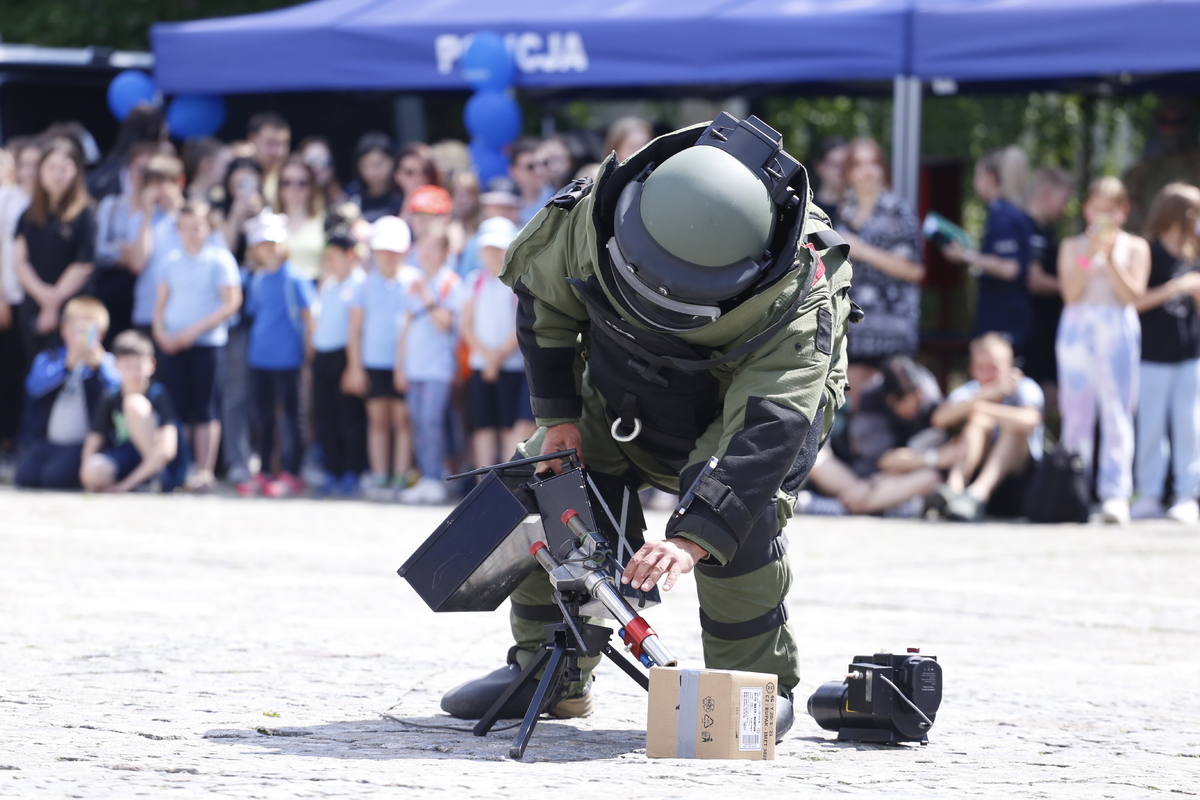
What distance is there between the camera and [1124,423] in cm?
935

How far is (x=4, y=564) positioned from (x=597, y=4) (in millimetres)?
5611

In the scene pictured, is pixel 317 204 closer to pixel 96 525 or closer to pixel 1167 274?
pixel 96 525

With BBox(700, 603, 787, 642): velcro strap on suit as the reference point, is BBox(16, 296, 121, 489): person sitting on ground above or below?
above

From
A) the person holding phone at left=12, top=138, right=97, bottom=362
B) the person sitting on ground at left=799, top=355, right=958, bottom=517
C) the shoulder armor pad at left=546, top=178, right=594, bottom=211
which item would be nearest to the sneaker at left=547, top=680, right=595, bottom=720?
the shoulder armor pad at left=546, top=178, right=594, bottom=211

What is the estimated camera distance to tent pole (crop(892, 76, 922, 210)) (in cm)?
1014

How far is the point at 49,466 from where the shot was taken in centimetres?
1033

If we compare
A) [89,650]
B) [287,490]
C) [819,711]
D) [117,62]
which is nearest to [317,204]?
[287,490]

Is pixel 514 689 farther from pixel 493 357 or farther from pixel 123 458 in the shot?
pixel 123 458

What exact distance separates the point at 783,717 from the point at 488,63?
733cm

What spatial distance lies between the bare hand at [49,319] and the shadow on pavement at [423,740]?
712 cm

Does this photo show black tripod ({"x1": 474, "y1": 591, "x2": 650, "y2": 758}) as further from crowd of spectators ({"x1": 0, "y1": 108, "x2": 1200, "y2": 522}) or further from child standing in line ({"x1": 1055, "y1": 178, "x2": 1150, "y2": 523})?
child standing in line ({"x1": 1055, "y1": 178, "x2": 1150, "y2": 523})

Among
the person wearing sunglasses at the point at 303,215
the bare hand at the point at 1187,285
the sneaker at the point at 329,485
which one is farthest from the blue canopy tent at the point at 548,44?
the sneaker at the point at 329,485

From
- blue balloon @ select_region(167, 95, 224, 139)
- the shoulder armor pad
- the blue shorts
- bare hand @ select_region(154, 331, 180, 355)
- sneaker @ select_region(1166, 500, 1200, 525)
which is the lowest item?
sneaker @ select_region(1166, 500, 1200, 525)

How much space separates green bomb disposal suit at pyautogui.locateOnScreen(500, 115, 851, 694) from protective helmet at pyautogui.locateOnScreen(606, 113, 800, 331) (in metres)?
0.05
